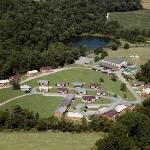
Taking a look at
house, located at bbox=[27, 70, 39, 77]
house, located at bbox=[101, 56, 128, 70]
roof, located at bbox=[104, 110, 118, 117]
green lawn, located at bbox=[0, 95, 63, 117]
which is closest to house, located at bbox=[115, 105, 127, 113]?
roof, located at bbox=[104, 110, 118, 117]

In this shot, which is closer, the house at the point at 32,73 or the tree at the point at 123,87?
the tree at the point at 123,87

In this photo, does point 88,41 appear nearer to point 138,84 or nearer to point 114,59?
point 114,59

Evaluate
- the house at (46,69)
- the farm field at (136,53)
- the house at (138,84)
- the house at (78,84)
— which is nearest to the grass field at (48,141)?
the house at (78,84)

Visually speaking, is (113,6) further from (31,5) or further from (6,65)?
(6,65)

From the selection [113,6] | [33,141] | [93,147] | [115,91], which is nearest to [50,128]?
[33,141]

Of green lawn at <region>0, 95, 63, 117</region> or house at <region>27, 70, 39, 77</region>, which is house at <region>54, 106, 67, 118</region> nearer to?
green lawn at <region>0, 95, 63, 117</region>

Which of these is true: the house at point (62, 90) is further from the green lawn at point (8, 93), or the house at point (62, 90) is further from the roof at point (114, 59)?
the roof at point (114, 59)
